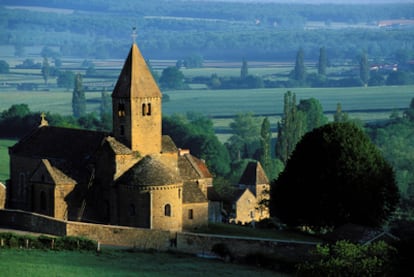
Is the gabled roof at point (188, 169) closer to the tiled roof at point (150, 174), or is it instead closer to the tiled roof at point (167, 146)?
the tiled roof at point (167, 146)

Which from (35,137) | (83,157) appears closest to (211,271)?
(83,157)

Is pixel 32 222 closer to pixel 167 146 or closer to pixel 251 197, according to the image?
pixel 167 146

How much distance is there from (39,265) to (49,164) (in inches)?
595

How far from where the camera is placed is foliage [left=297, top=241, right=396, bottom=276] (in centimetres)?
5034

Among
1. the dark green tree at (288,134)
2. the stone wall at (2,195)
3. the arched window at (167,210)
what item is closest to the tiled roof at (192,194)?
the arched window at (167,210)

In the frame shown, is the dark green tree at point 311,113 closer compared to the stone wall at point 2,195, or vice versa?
the stone wall at point 2,195

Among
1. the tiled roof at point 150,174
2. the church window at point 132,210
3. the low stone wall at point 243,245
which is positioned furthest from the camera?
the church window at point 132,210

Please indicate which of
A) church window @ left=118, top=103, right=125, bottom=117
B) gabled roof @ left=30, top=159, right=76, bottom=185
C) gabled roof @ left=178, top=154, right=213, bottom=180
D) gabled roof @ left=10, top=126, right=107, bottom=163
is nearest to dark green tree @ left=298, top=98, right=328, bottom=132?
gabled roof @ left=178, top=154, right=213, bottom=180

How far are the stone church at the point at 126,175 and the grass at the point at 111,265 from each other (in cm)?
606

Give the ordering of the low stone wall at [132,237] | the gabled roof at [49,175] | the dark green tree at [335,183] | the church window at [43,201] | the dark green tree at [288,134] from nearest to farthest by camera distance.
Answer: the low stone wall at [132,237] < the gabled roof at [49,175] < the dark green tree at [335,183] < the church window at [43,201] < the dark green tree at [288,134]

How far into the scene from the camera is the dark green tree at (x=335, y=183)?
216 feet

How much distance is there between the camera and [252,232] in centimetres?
6756

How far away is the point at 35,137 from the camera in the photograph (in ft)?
234

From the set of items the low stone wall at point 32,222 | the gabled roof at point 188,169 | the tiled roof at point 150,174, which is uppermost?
the gabled roof at point 188,169
